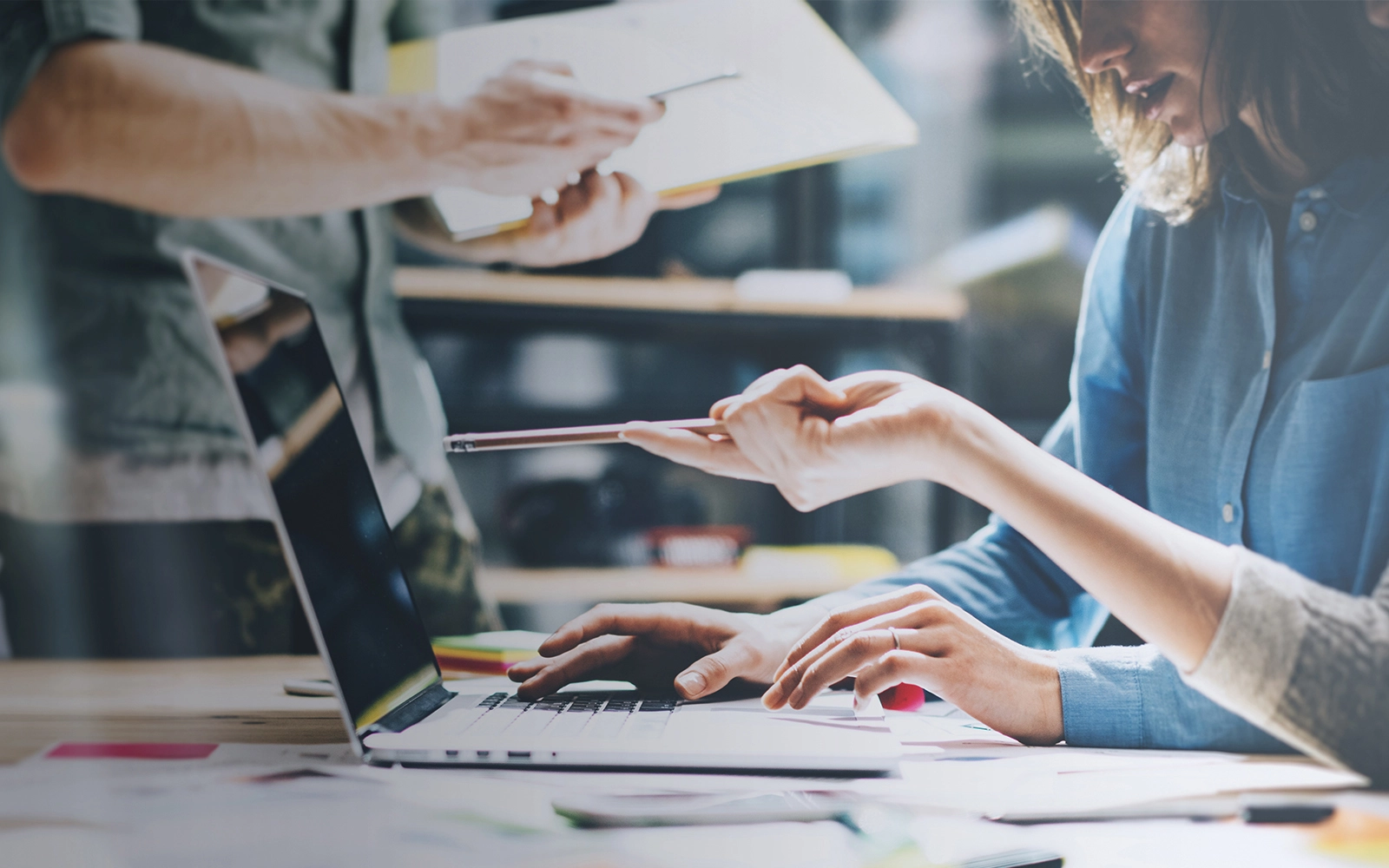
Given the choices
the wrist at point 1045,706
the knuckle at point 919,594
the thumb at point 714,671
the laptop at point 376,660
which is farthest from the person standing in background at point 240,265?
the wrist at point 1045,706

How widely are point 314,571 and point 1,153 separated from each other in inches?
24.9

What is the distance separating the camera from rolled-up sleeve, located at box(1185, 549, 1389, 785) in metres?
0.72

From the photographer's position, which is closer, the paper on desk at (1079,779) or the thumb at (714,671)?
the paper on desk at (1079,779)

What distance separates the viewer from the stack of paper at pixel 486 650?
2.98ft

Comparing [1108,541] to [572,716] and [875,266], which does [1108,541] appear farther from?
[572,716]

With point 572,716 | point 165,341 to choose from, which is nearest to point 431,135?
point 165,341

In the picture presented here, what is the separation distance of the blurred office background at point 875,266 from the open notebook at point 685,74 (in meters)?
0.03

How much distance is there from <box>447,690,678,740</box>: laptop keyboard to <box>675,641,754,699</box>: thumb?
0.8 inches

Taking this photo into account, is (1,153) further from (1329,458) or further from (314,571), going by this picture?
(1329,458)

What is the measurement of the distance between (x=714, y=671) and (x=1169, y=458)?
0.53 metres

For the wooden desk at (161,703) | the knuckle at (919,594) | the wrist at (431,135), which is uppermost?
the wrist at (431,135)

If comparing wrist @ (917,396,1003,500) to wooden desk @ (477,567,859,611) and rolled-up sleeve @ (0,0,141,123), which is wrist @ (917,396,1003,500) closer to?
wooden desk @ (477,567,859,611)

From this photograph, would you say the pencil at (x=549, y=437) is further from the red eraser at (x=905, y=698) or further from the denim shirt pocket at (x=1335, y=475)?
the denim shirt pocket at (x=1335, y=475)

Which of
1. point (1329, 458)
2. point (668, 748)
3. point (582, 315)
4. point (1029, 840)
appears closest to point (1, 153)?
point (582, 315)
